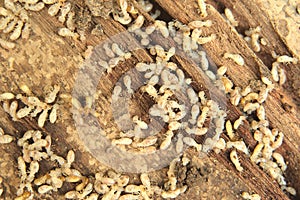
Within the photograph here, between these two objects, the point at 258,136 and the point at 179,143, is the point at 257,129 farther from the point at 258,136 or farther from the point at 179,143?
the point at 179,143

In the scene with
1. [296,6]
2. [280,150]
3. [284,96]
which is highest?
[296,6]

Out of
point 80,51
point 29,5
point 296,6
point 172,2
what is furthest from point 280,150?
point 29,5

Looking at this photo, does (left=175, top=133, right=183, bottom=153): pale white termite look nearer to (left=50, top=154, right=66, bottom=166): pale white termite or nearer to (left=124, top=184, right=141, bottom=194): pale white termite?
(left=124, top=184, right=141, bottom=194): pale white termite

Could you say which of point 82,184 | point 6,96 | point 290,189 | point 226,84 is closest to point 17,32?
point 6,96

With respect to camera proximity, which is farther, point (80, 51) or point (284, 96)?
point (284, 96)

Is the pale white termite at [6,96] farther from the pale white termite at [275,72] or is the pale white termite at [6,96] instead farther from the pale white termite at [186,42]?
the pale white termite at [275,72]

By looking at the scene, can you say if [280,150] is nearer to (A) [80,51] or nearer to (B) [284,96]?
(B) [284,96]

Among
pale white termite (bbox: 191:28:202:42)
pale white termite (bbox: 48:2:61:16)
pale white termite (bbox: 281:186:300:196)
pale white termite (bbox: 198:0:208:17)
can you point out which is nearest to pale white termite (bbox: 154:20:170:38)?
pale white termite (bbox: 191:28:202:42)
